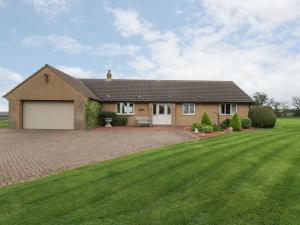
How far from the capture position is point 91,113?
25188 mm

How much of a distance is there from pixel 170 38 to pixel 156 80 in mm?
11957

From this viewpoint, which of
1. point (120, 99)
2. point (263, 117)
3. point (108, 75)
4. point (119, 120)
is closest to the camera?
point (263, 117)

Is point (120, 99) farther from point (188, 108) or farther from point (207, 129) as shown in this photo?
point (207, 129)

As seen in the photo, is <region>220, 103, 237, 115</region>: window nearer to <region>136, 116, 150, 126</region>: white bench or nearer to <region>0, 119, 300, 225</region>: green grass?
<region>136, 116, 150, 126</region>: white bench

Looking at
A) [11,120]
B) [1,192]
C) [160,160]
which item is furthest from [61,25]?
[1,192]

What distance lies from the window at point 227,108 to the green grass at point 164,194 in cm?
2037

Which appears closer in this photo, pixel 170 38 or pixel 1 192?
pixel 1 192

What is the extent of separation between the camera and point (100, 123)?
2838 cm

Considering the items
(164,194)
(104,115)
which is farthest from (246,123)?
(164,194)

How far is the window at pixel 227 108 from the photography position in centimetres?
2911

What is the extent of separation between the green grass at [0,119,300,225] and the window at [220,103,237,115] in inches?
802

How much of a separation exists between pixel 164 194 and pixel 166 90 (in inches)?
1006

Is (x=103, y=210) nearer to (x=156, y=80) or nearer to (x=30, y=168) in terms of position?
(x=30, y=168)

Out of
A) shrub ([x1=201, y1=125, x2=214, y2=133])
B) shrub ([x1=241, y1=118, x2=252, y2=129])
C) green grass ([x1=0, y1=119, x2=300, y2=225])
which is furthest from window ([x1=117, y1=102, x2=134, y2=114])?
green grass ([x1=0, y1=119, x2=300, y2=225])
